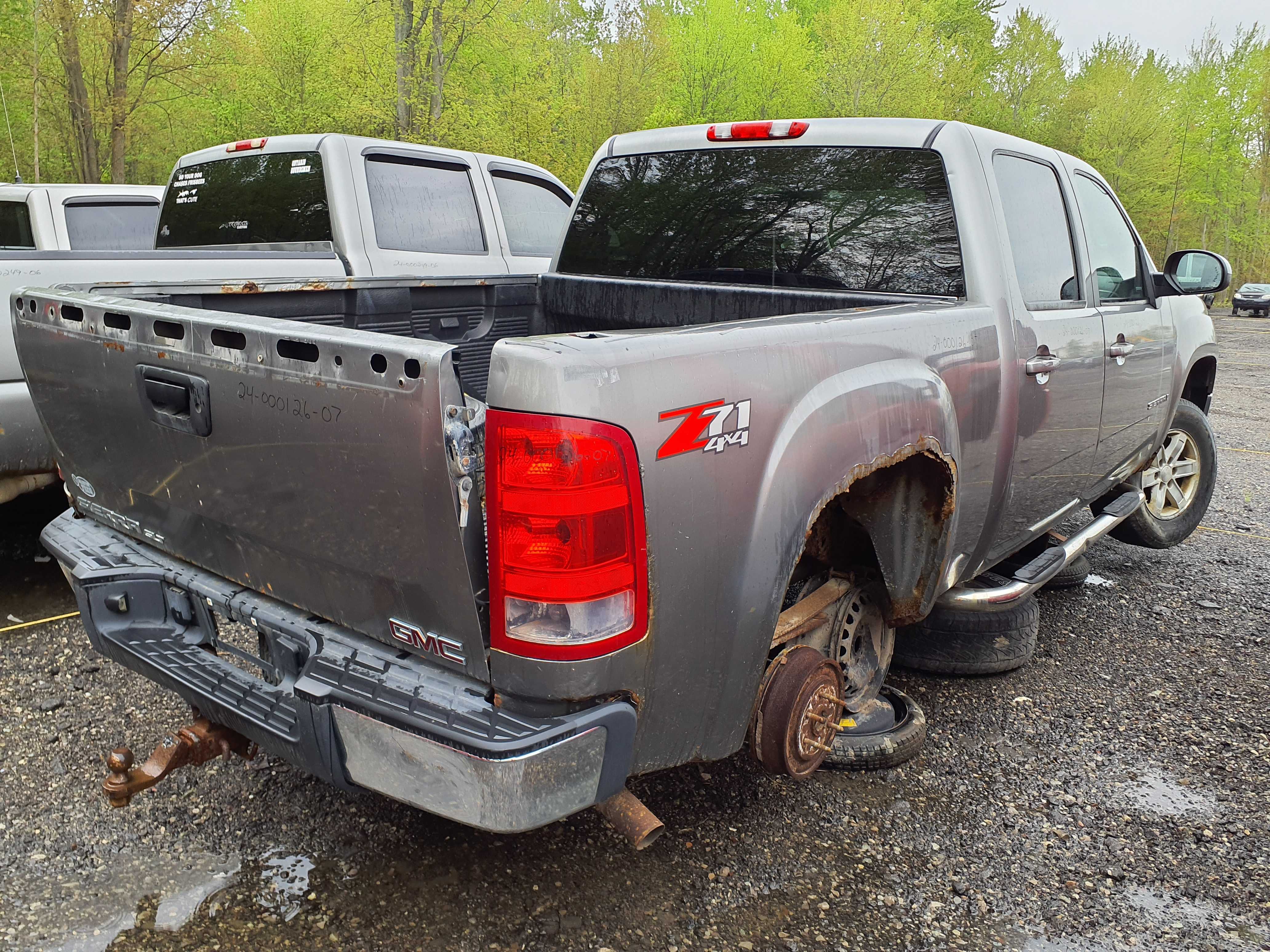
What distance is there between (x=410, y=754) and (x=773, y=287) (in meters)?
2.17

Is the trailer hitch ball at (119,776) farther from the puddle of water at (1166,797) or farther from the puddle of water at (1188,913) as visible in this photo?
the puddle of water at (1166,797)

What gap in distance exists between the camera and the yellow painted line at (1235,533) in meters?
6.06

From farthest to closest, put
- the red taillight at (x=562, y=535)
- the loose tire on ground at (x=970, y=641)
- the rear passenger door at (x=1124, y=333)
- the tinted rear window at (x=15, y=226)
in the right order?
the tinted rear window at (x=15, y=226)
the rear passenger door at (x=1124, y=333)
the loose tire on ground at (x=970, y=641)
the red taillight at (x=562, y=535)

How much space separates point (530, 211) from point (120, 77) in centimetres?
1642

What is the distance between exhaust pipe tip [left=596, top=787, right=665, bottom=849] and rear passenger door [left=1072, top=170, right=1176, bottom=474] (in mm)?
2762

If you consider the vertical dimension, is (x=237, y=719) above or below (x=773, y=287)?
below

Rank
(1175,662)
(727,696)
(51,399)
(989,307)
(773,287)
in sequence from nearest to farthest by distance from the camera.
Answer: (727,696)
(51,399)
(989,307)
(773,287)
(1175,662)

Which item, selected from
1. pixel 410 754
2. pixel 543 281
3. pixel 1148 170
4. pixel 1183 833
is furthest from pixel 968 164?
pixel 1148 170

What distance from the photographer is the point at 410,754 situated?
1993 mm

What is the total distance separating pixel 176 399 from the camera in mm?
2395

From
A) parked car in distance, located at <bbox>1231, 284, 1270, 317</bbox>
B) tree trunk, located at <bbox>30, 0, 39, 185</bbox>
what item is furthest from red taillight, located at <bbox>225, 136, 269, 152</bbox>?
parked car in distance, located at <bbox>1231, 284, 1270, 317</bbox>

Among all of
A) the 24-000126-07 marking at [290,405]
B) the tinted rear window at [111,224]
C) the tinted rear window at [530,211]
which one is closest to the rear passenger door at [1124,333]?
the 24-000126-07 marking at [290,405]

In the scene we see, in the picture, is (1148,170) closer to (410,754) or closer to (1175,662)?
(1175,662)

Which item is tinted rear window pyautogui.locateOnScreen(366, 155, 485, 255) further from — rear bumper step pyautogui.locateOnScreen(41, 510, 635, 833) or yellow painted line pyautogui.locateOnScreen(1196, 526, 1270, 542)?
yellow painted line pyautogui.locateOnScreen(1196, 526, 1270, 542)
